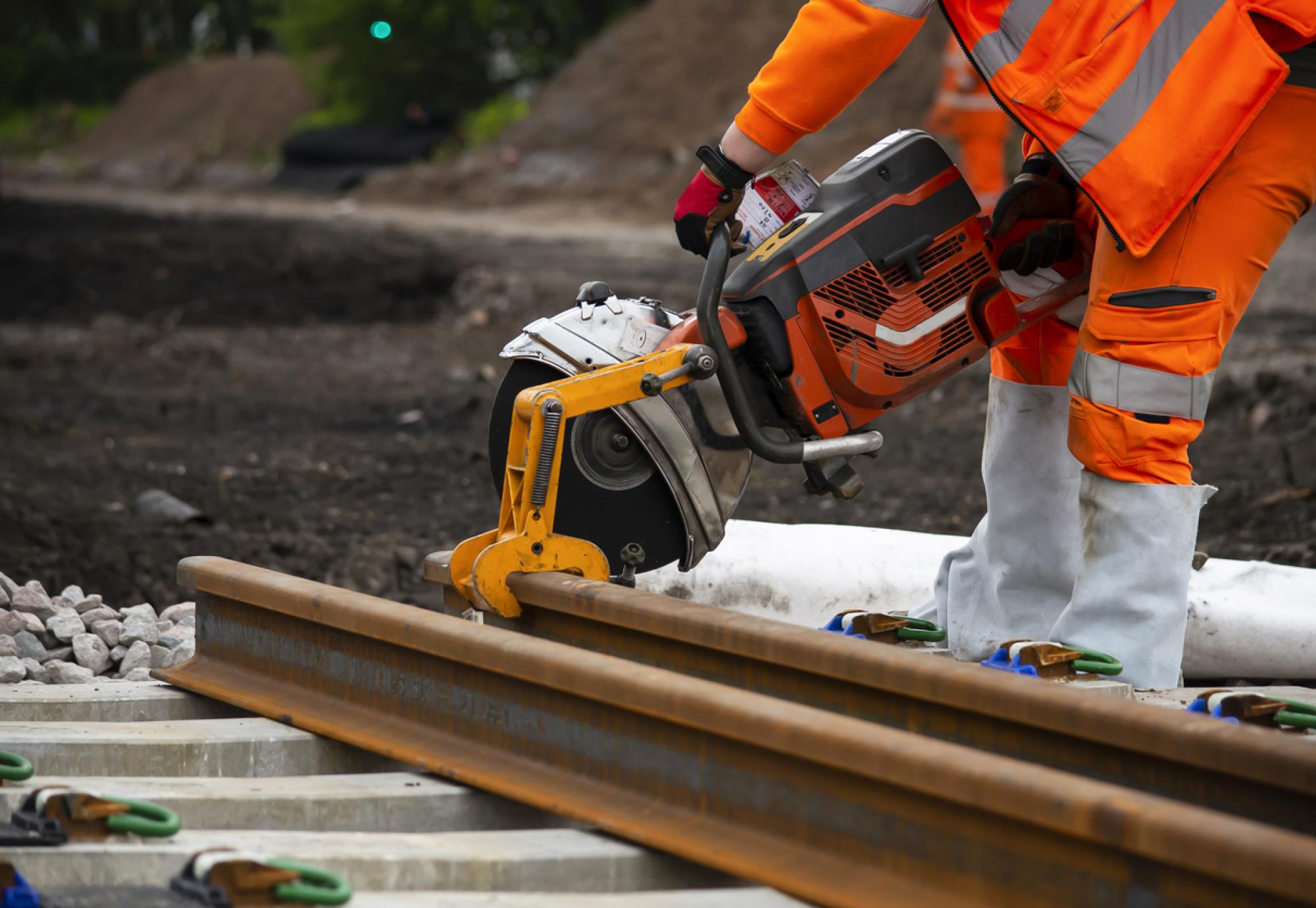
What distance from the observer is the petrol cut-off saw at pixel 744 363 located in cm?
326

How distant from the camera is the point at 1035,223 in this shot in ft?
11.2

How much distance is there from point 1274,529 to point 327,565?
11.0ft

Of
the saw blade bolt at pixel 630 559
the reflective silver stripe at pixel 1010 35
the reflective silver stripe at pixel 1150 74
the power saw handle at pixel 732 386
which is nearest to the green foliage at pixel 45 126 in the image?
the saw blade bolt at pixel 630 559

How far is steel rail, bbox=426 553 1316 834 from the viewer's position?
224 centimetres

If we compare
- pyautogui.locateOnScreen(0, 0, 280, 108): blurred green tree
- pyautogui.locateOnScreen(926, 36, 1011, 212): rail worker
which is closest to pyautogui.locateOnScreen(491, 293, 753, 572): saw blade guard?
pyautogui.locateOnScreen(926, 36, 1011, 212): rail worker

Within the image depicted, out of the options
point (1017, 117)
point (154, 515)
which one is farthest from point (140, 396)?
point (1017, 117)

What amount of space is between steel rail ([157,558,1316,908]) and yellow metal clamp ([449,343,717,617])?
0.30 m

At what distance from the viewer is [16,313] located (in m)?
12.5

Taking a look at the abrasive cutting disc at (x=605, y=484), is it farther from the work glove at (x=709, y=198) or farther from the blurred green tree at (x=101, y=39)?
the blurred green tree at (x=101, y=39)

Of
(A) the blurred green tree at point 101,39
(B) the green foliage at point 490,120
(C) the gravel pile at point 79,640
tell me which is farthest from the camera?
(A) the blurred green tree at point 101,39

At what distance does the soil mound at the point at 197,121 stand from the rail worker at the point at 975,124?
22.7 metres

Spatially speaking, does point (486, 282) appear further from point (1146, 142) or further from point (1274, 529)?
point (1146, 142)

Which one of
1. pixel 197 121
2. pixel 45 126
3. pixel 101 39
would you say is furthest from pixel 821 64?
pixel 101 39

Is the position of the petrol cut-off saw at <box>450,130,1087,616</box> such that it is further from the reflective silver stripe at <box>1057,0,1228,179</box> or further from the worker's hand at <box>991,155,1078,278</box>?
the reflective silver stripe at <box>1057,0,1228,179</box>
